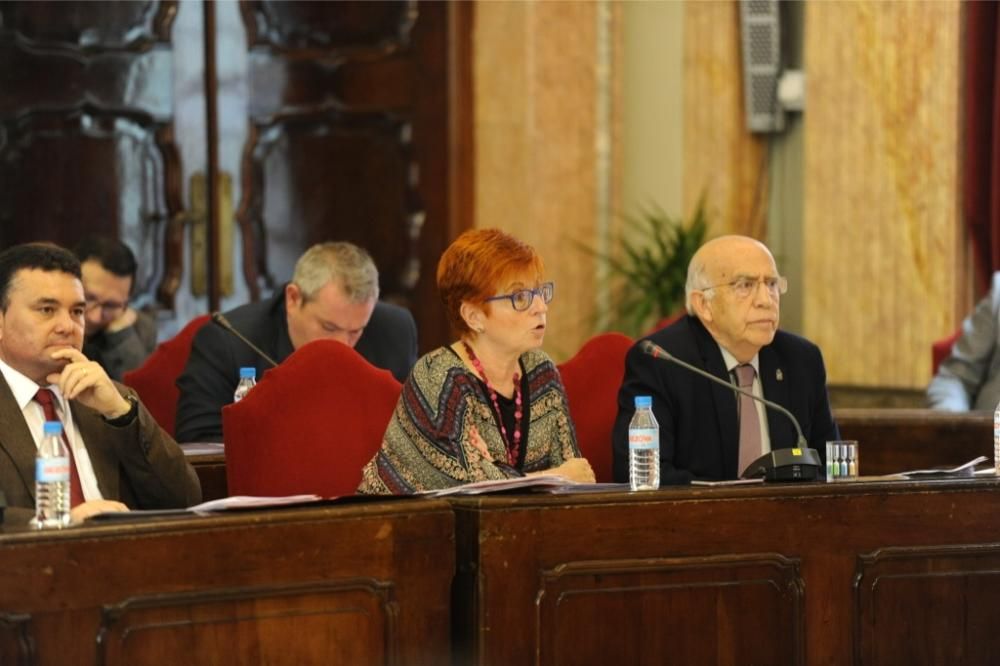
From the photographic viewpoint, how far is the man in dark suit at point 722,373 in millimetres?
3883

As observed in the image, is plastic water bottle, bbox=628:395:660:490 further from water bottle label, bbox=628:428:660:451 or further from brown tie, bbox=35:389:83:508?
brown tie, bbox=35:389:83:508

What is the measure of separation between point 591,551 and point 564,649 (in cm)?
18

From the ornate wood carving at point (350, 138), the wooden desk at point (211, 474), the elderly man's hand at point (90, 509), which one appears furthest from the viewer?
the ornate wood carving at point (350, 138)

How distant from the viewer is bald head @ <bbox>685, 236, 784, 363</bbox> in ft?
12.8

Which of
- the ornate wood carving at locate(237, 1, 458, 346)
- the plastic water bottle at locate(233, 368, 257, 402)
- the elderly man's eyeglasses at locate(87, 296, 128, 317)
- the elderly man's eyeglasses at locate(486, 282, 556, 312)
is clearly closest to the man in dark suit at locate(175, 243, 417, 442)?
the plastic water bottle at locate(233, 368, 257, 402)

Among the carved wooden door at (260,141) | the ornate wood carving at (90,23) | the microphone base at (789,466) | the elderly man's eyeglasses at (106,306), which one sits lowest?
the microphone base at (789,466)

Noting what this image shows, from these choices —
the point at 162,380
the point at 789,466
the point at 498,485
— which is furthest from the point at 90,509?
the point at 162,380

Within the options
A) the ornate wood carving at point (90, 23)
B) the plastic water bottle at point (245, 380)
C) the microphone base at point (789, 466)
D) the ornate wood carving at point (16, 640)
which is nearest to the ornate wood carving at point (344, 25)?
the ornate wood carving at point (90, 23)

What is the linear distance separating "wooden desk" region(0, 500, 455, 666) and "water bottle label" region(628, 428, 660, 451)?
0.52 meters

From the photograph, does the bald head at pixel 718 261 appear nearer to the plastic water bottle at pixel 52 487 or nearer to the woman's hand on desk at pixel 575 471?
the woman's hand on desk at pixel 575 471

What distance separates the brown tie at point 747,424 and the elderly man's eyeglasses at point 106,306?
2.50 metres

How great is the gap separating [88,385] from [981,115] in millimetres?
4326

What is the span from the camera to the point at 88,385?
124 inches

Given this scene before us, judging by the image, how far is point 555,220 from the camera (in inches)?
292
